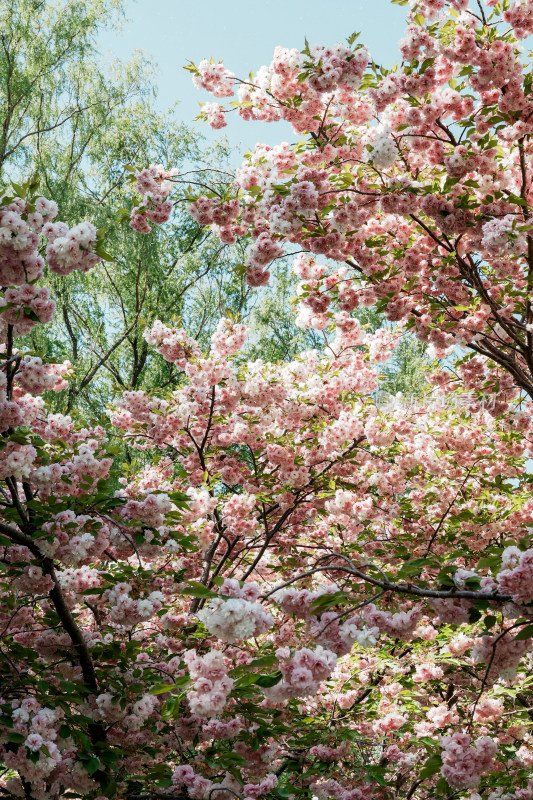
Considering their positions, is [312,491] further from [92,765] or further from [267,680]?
[267,680]

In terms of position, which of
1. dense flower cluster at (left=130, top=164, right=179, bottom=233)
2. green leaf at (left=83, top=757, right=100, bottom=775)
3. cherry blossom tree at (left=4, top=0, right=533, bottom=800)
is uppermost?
dense flower cluster at (left=130, top=164, right=179, bottom=233)

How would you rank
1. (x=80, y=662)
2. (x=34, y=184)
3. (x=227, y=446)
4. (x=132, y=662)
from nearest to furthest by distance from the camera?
1. (x=34, y=184)
2. (x=80, y=662)
3. (x=132, y=662)
4. (x=227, y=446)

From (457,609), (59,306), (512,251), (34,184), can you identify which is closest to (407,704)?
(457,609)

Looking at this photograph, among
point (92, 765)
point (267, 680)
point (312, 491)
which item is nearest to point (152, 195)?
point (312, 491)

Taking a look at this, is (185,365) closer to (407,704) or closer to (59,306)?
(407,704)

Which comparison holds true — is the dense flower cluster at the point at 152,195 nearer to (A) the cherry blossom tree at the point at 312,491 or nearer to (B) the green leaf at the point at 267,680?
(A) the cherry blossom tree at the point at 312,491

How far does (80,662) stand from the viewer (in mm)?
3326

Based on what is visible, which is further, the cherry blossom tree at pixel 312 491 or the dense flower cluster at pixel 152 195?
the dense flower cluster at pixel 152 195

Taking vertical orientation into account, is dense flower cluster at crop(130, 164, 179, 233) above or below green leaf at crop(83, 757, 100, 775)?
above

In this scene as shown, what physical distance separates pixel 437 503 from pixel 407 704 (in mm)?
2054

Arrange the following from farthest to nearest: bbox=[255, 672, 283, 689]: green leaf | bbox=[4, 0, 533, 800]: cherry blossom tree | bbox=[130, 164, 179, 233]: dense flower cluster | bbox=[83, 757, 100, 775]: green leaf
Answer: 1. bbox=[130, 164, 179, 233]: dense flower cluster
2. bbox=[83, 757, 100, 775]: green leaf
3. bbox=[4, 0, 533, 800]: cherry blossom tree
4. bbox=[255, 672, 283, 689]: green leaf

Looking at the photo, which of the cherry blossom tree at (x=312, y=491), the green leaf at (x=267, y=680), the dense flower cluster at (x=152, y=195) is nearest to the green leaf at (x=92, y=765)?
the cherry blossom tree at (x=312, y=491)

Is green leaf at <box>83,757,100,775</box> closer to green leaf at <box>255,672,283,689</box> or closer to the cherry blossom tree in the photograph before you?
the cherry blossom tree

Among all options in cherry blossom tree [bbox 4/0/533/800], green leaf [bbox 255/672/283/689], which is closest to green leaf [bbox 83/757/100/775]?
cherry blossom tree [bbox 4/0/533/800]
